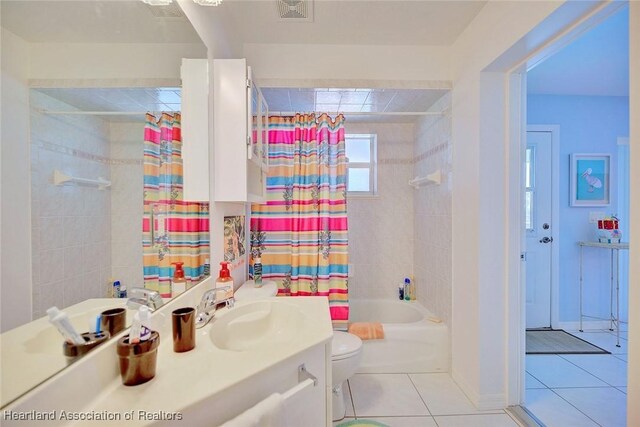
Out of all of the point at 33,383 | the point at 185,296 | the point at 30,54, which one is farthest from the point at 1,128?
the point at 185,296

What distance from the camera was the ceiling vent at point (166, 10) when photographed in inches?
41.6

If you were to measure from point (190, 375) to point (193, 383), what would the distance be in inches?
1.8

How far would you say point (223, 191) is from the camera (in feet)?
5.14

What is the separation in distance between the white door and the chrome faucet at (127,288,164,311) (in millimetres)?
3408

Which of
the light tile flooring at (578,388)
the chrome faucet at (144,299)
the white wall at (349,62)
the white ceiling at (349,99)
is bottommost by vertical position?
the light tile flooring at (578,388)

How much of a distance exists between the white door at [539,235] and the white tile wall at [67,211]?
141 inches

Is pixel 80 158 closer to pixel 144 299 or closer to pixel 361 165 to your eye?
pixel 144 299

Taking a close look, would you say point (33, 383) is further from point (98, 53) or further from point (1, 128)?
point (98, 53)

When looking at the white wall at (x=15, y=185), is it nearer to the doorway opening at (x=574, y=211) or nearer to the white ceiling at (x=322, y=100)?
the white ceiling at (x=322, y=100)

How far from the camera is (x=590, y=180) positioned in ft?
10.0

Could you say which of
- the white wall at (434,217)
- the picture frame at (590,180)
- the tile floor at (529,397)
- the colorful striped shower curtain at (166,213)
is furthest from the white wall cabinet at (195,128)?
the picture frame at (590,180)

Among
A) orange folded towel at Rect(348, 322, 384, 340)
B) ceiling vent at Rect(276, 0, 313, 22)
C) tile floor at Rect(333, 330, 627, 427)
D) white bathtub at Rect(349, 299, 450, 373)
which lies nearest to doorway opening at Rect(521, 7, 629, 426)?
tile floor at Rect(333, 330, 627, 427)

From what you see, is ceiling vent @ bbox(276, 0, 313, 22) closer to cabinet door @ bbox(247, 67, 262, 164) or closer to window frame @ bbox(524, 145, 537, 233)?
cabinet door @ bbox(247, 67, 262, 164)

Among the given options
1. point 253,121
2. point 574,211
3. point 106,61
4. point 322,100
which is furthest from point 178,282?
point 574,211
